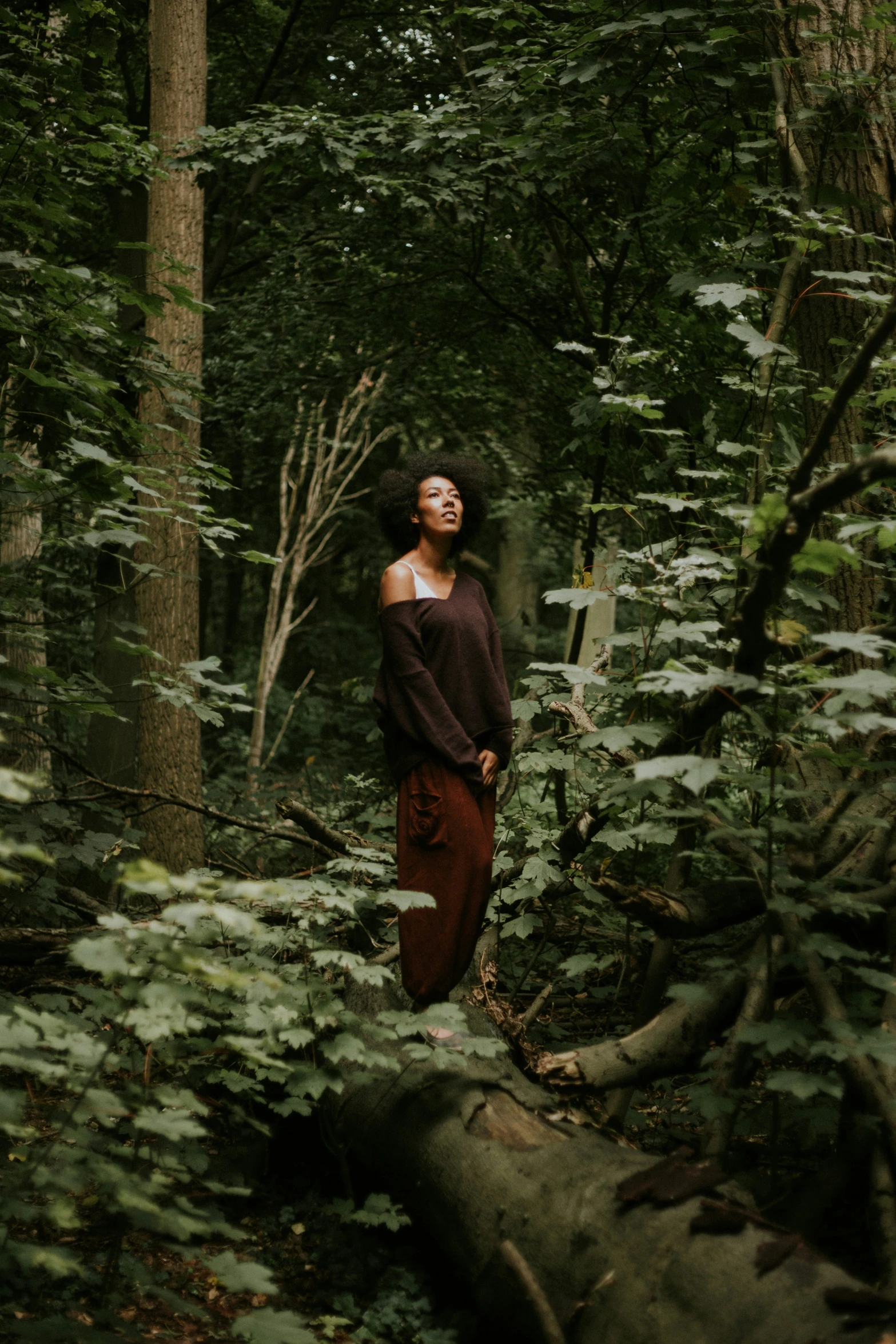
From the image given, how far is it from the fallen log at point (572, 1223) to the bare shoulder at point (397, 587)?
1639mm

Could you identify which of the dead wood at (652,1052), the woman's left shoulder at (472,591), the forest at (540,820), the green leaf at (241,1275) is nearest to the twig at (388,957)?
the forest at (540,820)

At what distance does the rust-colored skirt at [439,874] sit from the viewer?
3.58 m

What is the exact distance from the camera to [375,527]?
15.7 metres

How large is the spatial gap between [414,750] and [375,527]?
12.3m

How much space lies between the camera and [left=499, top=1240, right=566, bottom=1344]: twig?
232 cm

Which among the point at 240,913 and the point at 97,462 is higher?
the point at 97,462

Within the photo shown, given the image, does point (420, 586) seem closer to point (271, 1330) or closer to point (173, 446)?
point (271, 1330)

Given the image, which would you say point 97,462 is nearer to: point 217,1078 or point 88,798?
point 88,798

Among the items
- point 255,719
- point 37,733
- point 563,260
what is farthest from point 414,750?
point 255,719

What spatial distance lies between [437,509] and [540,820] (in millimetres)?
2237

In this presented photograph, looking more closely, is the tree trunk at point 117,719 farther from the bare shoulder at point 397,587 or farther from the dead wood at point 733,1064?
the dead wood at point 733,1064

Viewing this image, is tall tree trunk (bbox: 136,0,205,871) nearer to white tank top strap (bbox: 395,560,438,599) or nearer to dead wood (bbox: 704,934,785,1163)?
white tank top strap (bbox: 395,560,438,599)

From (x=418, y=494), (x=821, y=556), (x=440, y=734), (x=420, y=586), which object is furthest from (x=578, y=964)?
(x=821, y=556)

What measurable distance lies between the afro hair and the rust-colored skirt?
1.08m
